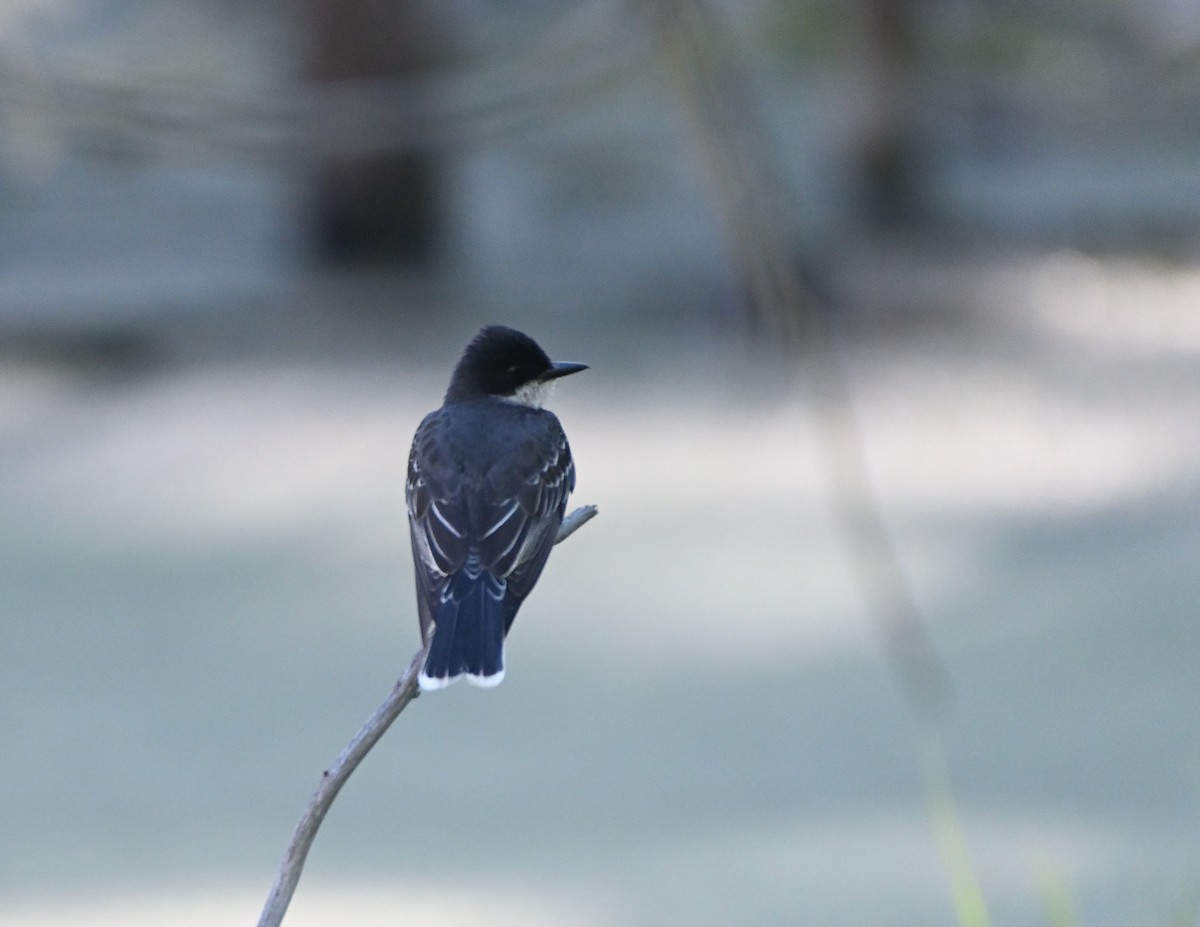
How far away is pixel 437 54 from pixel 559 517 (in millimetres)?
4434

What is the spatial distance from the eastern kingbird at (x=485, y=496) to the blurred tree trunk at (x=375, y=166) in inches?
157

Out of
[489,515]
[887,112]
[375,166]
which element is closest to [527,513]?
[489,515]

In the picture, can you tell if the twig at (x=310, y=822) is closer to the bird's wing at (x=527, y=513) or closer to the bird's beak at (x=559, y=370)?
the bird's wing at (x=527, y=513)

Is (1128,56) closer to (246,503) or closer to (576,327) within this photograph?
(576,327)

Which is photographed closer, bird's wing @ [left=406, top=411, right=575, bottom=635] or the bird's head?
bird's wing @ [left=406, top=411, right=575, bottom=635]

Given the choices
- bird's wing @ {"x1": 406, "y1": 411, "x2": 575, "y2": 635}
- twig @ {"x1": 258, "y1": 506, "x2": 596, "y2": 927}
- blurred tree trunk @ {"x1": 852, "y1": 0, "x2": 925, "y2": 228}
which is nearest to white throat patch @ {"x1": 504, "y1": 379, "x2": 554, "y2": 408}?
bird's wing @ {"x1": 406, "y1": 411, "x2": 575, "y2": 635}

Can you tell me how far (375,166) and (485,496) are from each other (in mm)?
4515

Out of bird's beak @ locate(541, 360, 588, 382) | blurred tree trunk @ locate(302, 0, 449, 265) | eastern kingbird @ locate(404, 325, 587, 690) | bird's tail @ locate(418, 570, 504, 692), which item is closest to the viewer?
bird's tail @ locate(418, 570, 504, 692)

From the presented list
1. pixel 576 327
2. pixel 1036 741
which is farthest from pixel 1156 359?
pixel 1036 741

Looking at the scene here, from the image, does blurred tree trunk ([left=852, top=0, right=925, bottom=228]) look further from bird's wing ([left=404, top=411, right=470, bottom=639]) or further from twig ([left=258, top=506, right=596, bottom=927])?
twig ([left=258, top=506, right=596, bottom=927])

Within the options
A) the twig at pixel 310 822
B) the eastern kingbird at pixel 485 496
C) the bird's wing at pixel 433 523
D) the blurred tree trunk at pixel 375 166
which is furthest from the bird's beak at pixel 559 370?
the blurred tree trunk at pixel 375 166

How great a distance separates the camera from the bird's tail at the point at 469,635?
123cm

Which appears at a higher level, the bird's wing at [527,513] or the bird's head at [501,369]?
the bird's head at [501,369]

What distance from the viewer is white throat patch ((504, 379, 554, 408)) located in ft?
5.94
